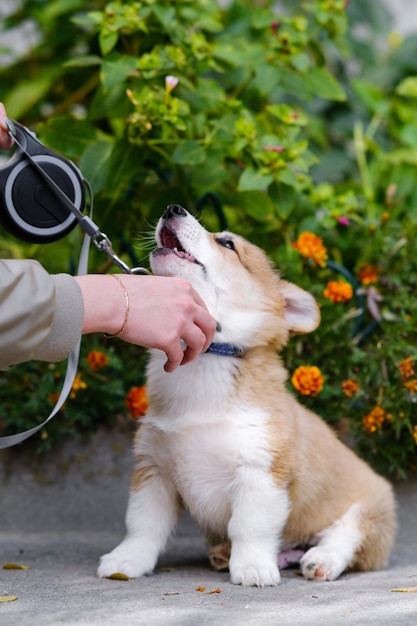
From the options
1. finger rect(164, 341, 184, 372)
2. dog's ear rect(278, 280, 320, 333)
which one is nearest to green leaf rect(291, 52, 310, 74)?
dog's ear rect(278, 280, 320, 333)

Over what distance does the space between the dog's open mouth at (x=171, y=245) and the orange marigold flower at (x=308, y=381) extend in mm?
816

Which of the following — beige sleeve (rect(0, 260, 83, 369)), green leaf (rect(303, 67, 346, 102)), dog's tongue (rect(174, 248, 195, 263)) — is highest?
beige sleeve (rect(0, 260, 83, 369))

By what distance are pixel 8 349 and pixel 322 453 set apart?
129cm

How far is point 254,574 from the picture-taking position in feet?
8.28

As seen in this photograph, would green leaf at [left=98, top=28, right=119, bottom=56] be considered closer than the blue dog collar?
No

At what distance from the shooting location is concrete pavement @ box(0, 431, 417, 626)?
2.02 meters

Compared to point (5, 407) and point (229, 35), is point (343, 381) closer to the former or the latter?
point (5, 407)

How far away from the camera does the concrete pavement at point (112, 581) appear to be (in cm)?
202

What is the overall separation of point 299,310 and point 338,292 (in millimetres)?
608

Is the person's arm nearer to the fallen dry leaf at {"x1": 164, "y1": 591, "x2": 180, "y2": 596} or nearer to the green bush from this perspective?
the fallen dry leaf at {"x1": 164, "y1": 591, "x2": 180, "y2": 596}

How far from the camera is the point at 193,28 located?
3861mm

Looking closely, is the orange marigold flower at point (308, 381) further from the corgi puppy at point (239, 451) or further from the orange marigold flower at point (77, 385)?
the orange marigold flower at point (77, 385)

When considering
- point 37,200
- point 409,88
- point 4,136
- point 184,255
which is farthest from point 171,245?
point 409,88

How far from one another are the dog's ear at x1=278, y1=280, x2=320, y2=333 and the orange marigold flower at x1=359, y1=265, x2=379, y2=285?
0.84 metres
